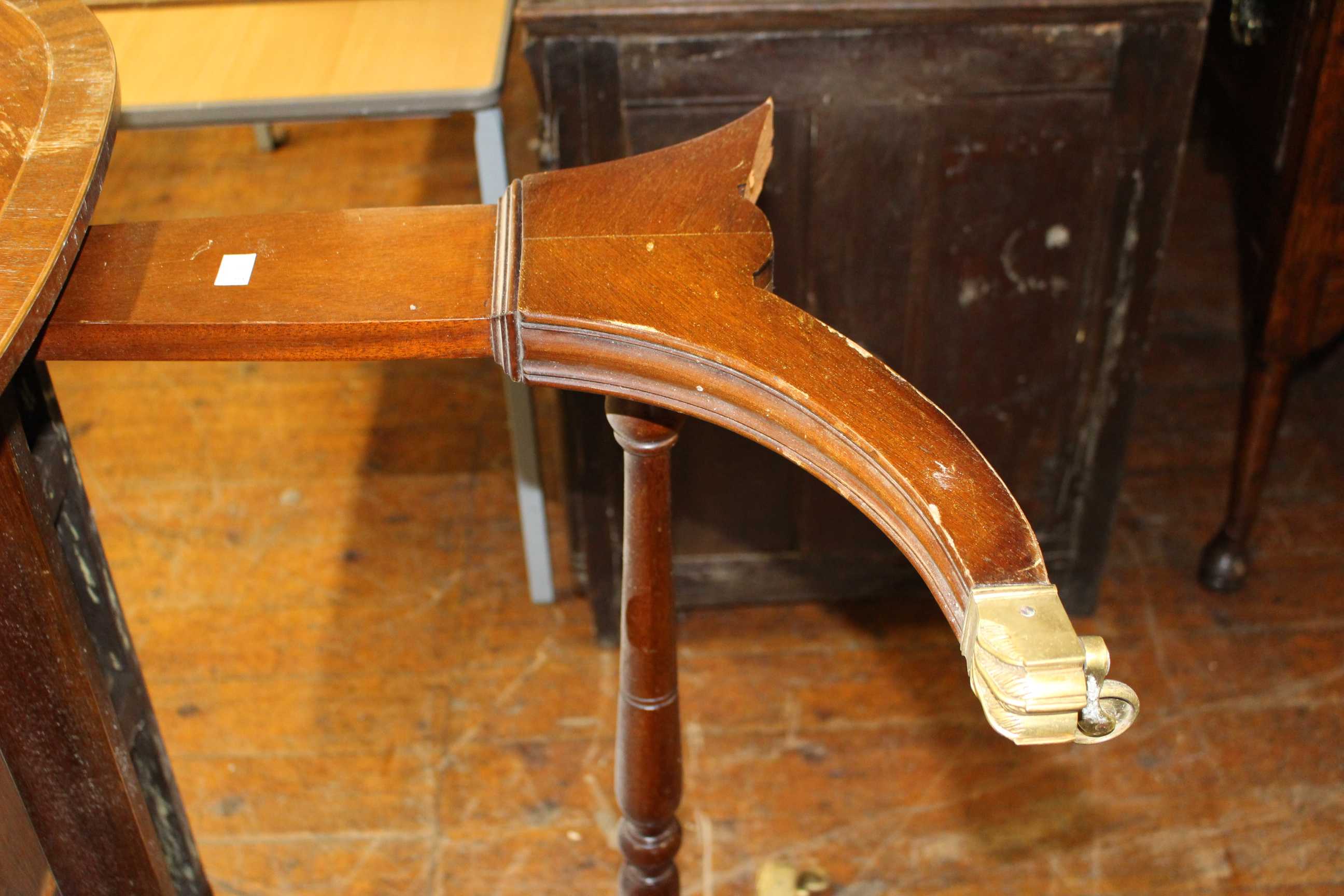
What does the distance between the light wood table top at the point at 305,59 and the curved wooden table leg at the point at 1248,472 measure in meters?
1.15

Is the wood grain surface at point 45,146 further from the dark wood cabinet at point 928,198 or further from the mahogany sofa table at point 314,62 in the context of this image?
the dark wood cabinet at point 928,198

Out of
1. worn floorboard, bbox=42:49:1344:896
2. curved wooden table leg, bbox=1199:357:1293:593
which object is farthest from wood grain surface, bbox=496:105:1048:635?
curved wooden table leg, bbox=1199:357:1293:593

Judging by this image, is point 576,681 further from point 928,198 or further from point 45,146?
point 45,146

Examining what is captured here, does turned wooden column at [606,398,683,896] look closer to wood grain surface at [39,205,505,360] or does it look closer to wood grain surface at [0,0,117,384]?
wood grain surface at [39,205,505,360]

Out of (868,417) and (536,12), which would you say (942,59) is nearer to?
(536,12)

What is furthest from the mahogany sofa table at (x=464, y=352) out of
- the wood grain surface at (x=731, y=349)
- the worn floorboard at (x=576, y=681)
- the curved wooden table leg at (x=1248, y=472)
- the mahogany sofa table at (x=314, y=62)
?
the curved wooden table leg at (x=1248, y=472)

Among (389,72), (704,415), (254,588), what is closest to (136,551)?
(254,588)

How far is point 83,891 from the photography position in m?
1.04

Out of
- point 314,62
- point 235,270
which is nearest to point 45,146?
point 235,270

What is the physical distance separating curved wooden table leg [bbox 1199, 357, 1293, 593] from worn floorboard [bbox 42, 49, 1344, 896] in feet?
0.17

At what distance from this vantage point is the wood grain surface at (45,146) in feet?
2.39

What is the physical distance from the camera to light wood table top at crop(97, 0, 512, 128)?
5.23 feet

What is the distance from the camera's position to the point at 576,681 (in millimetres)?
2068

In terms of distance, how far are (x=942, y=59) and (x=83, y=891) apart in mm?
1235
